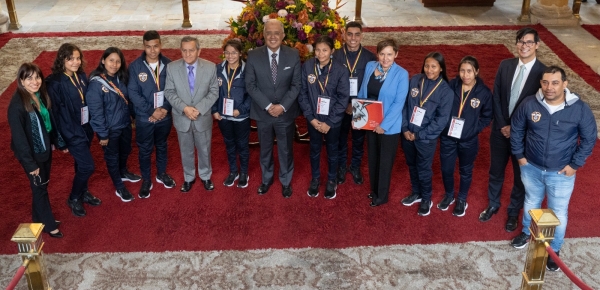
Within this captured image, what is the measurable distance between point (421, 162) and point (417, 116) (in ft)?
1.47

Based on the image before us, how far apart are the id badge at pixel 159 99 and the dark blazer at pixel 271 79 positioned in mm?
727

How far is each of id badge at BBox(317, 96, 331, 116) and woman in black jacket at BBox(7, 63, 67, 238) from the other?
205cm

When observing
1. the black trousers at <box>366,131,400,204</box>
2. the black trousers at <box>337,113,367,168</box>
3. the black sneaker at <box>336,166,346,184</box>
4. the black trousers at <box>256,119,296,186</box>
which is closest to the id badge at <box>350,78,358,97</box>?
the black trousers at <box>337,113,367,168</box>

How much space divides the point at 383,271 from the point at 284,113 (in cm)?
155

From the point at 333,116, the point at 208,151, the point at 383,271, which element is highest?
the point at 333,116

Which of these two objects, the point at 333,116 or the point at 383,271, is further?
the point at 333,116

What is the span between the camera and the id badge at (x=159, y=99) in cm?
545

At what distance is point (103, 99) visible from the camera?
5301mm

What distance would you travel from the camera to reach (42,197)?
16.5 ft

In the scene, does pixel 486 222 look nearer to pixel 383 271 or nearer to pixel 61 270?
pixel 383 271

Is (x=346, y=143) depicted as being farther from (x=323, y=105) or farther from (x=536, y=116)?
(x=536, y=116)

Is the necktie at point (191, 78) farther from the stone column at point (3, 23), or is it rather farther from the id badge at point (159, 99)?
the stone column at point (3, 23)

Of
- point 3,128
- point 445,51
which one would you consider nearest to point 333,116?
point 3,128

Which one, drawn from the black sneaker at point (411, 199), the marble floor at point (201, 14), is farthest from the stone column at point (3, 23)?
the black sneaker at point (411, 199)
